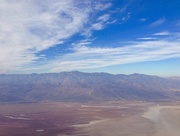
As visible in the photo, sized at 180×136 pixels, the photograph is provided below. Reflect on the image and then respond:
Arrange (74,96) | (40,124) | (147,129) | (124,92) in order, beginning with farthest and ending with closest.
Result: (124,92) < (74,96) < (40,124) < (147,129)

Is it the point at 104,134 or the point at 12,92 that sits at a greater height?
the point at 12,92

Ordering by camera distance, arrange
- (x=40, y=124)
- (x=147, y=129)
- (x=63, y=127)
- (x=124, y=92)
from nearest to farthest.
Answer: (x=147, y=129), (x=63, y=127), (x=40, y=124), (x=124, y=92)

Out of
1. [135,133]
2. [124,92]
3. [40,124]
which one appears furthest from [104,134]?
[124,92]

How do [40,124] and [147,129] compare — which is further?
[40,124]

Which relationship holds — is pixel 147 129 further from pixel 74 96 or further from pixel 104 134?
pixel 74 96

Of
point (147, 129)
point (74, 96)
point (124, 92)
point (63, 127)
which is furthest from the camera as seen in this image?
point (124, 92)

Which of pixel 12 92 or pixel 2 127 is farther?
pixel 12 92

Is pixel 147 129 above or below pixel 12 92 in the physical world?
below

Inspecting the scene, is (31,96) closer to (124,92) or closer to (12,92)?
(12,92)

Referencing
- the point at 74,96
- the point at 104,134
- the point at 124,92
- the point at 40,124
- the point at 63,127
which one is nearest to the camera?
the point at 104,134

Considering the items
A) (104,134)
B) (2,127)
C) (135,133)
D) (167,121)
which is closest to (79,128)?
(104,134)
